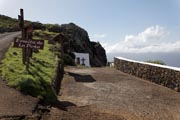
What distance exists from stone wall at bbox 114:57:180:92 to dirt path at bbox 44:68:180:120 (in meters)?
0.52

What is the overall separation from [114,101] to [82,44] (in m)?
40.1

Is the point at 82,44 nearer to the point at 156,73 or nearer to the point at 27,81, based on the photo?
the point at 156,73

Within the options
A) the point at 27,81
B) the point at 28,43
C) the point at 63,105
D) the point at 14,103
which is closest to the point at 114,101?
the point at 63,105

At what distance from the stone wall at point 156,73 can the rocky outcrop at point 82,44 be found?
19.7 metres

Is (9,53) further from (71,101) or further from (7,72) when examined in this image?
(71,101)

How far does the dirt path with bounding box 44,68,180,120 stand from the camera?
13.2m

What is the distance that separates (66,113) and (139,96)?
605cm

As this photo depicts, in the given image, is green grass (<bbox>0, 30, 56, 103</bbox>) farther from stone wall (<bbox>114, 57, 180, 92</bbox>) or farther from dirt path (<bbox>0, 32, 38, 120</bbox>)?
stone wall (<bbox>114, 57, 180, 92</bbox>)

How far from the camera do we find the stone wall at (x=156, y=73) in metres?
20.2

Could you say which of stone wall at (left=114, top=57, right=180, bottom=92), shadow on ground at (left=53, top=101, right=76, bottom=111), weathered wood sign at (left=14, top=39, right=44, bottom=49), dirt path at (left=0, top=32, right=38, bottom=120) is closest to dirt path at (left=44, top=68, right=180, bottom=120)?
shadow on ground at (left=53, top=101, right=76, bottom=111)

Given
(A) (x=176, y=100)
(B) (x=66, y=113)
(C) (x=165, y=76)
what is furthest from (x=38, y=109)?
(C) (x=165, y=76)

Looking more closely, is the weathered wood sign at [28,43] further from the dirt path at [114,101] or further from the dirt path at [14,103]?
the dirt path at [14,103]

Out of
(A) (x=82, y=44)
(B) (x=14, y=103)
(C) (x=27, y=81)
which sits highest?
(A) (x=82, y=44)

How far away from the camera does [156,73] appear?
22953 millimetres
